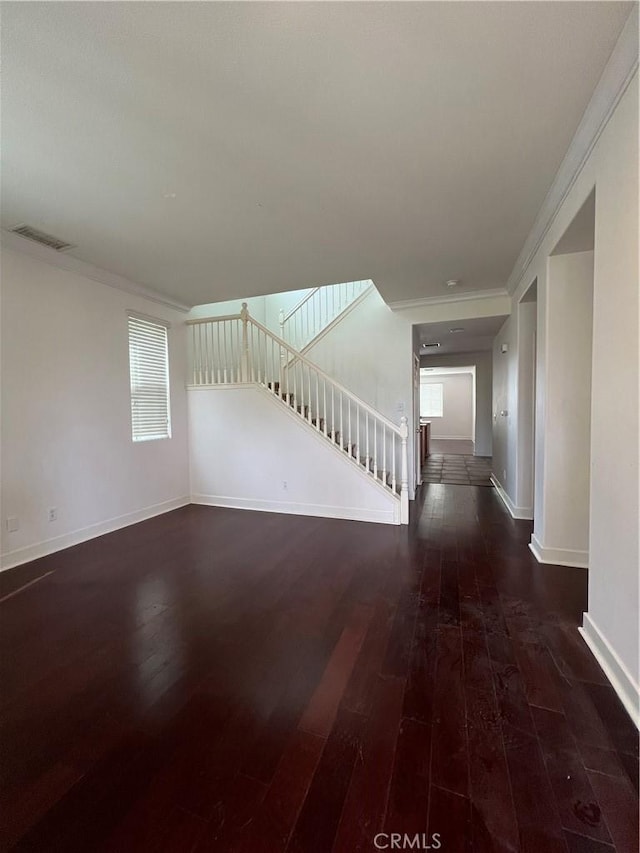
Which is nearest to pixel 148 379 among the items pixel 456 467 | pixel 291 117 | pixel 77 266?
pixel 77 266

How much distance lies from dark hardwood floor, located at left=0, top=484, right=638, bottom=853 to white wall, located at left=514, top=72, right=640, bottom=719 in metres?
0.22

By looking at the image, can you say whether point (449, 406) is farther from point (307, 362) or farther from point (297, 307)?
point (307, 362)

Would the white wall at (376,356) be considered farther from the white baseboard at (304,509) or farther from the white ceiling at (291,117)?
the white ceiling at (291,117)

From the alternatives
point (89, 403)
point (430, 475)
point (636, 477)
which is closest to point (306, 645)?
point (636, 477)

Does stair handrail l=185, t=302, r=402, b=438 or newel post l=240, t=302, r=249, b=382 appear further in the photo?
newel post l=240, t=302, r=249, b=382

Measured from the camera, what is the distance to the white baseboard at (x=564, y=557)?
2.76 metres

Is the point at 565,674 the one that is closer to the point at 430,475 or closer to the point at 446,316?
the point at 446,316

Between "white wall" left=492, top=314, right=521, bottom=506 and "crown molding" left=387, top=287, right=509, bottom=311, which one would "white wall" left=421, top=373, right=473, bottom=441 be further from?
"crown molding" left=387, top=287, right=509, bottom=311

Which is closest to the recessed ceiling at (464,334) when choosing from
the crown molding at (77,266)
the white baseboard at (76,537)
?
the crown molding at (77,266)

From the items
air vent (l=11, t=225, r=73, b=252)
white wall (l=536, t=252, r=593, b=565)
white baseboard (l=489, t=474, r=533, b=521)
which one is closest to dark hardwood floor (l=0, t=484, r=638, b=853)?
white wall (l=536, t=252, r=593, b=565)

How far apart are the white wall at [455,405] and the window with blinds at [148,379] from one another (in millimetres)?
9768

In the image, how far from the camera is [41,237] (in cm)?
293

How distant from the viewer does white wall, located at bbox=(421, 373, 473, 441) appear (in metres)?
12.2

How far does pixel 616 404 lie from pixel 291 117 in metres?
2.10
